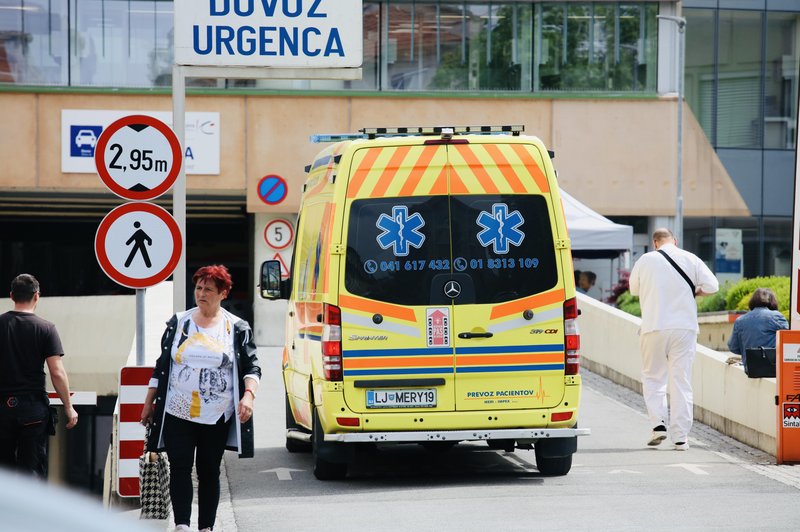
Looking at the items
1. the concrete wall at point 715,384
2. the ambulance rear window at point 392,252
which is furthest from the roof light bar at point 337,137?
the concrete wall at point 715,384

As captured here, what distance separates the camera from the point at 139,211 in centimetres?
866

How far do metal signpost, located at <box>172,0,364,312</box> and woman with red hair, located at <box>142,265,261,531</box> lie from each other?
13.7 ft

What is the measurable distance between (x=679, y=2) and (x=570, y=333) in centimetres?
2059

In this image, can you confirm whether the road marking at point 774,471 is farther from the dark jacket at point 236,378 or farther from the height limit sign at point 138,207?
the height limit sign at point 138,207

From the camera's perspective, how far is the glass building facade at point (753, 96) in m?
33.1

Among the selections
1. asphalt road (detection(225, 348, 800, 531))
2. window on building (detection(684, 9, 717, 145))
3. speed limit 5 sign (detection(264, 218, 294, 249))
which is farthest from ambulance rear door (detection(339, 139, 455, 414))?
window on building (detection(684, 9, 717, 145))

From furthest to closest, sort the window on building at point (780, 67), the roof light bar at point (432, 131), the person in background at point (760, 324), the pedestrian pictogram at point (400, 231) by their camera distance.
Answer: the window on building at point (780, 67) < the person in background at point (760, 324) < the roof light bar at point (432, 131) < the pedestrian pictogram at point (400, 231)

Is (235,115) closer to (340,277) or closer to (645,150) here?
(645,150)

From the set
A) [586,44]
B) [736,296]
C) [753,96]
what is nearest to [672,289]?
[736,296]

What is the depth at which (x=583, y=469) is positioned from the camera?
35.4 ft

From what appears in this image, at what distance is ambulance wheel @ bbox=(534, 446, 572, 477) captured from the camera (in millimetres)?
10141

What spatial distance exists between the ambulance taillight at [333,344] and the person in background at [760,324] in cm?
521

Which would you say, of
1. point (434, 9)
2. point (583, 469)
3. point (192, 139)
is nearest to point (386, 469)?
point (583, 469)

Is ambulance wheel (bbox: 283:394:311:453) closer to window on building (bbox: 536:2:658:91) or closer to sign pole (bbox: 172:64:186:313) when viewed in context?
sign pole (bbox: 172:64:186:313)
